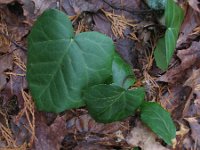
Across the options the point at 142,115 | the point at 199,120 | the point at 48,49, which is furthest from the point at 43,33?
the point at 199,120

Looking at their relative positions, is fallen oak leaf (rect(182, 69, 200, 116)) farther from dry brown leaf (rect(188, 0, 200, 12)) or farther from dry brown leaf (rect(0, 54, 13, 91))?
dry brown leaf (rect(0, 54, 13, 91))

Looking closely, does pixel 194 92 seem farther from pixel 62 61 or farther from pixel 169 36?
pixel 62 61

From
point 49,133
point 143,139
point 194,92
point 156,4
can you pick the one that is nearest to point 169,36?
point 156,4

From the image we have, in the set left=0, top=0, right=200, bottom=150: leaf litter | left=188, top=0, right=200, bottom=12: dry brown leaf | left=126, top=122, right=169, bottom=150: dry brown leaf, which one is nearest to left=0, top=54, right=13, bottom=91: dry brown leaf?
left=0, top=0, right=200, bottom=150: leaf litter

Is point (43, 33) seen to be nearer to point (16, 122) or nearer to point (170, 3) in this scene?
point (16, 122)

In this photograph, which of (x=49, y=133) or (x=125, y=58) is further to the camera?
(x=125, y=58)
